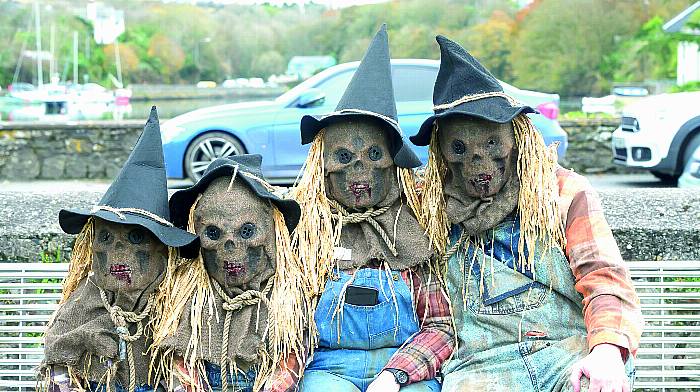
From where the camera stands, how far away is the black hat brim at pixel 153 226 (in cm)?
300

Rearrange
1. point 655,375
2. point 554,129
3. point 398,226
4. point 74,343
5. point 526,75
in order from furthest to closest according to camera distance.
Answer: point 526,75
point 554,129
point 655,375
point 398,226
point 74,343

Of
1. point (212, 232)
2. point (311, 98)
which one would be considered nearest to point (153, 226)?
point (212, 232)

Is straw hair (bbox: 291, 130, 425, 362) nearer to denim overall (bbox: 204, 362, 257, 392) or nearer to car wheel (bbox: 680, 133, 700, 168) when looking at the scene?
denim overall (bbox: 204, 362, 257, 392)

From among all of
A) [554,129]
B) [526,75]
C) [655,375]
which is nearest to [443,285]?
[655,375]

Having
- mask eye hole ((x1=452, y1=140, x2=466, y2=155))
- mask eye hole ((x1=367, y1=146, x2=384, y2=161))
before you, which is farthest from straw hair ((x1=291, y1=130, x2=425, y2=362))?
mask eye hole ((x1=452, y1=140, x2=466, y2=155))

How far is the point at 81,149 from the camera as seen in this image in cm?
1377

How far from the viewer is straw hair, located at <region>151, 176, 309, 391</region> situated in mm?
3102

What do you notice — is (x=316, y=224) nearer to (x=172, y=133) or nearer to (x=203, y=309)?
(x=203, y=309)

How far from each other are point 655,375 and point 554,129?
633cm

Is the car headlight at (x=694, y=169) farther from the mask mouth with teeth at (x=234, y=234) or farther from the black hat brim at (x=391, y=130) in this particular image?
the mask mouth with teeth at (x=234, y=234)

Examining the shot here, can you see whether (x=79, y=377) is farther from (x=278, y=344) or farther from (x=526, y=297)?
(x=526, y=297)

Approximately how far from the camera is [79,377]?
3.12 meters

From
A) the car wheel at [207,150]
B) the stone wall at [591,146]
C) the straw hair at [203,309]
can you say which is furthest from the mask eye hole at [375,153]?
the stone wall at [591,146]

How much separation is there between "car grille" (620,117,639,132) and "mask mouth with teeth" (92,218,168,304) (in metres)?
9.04
